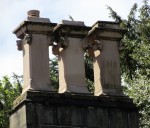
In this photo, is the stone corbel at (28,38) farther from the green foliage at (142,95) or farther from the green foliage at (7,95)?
the green foliage at (7,95)

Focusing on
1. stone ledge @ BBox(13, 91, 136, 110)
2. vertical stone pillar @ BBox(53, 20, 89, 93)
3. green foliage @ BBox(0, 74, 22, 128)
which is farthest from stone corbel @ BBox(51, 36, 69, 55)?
green foliage @ BBox(0, 74, 22, 128)

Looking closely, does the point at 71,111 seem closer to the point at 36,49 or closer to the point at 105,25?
the point at 36,49

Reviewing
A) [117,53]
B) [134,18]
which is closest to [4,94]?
[134,18]

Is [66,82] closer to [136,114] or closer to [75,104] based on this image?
[75,104]

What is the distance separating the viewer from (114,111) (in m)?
13.6

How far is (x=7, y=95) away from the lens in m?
37.2

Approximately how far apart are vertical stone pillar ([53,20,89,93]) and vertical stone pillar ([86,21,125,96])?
27 centimetres

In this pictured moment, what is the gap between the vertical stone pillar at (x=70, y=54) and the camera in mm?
13617

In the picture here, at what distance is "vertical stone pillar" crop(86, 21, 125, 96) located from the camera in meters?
14.0

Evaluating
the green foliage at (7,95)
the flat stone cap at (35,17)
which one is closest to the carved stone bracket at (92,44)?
the flat stone cap at (35,17)

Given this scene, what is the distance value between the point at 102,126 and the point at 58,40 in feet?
6.00

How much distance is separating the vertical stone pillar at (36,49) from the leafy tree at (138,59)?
9.99 meters

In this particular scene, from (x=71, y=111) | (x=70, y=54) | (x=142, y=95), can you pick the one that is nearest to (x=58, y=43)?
(x=70, y=54)

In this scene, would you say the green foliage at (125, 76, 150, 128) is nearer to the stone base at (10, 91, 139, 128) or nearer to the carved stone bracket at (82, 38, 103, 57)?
the carved stone bracket at (82, 38, 103, 57)
